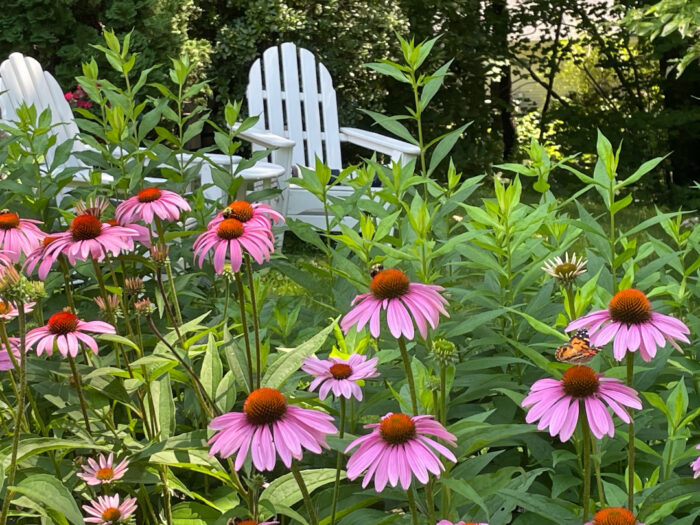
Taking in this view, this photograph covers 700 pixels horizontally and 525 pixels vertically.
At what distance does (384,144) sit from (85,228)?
4.13 metres

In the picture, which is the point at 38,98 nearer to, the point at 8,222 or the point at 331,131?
the point at 331,131

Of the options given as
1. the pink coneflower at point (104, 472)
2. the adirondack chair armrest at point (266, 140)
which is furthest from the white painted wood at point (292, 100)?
the pink coneflower at point (104, 472)

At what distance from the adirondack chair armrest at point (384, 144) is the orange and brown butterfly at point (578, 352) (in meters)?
4.03

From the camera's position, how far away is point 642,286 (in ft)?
4.85

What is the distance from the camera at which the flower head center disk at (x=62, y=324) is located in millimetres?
1181

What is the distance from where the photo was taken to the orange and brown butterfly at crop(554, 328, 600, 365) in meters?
0.97

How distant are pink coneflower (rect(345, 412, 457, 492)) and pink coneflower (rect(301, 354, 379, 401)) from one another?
0.14 metres

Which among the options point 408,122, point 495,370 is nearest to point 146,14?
point 408,122

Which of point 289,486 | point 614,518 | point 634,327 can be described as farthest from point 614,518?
point 289,486

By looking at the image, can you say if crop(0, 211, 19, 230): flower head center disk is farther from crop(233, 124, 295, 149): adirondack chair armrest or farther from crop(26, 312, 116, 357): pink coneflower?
crop(233, 124, 295, 149): adirondack chair armrest

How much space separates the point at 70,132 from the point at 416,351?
3.57 meters

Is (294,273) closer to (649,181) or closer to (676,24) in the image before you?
(676,24)

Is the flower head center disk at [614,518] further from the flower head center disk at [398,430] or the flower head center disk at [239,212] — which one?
the flower head center disk at [239,212]

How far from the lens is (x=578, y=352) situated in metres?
0.98
